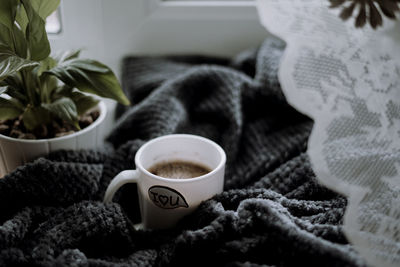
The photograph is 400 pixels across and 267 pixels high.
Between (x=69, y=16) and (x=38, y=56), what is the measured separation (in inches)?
10.0

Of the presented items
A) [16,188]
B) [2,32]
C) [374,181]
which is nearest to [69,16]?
[2,32]

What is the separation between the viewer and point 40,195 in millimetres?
594

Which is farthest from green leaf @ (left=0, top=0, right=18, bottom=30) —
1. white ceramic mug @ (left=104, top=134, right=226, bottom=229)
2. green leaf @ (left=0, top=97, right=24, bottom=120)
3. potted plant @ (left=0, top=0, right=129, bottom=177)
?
white ceramic mug @ (left=104, top=134, right=226, bottom=229)

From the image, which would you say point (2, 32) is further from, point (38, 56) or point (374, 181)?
point (374, 181)

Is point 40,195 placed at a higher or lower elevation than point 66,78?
lower

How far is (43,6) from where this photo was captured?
579 millimetres

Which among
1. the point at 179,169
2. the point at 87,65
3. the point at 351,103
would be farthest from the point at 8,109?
the point at 351,103

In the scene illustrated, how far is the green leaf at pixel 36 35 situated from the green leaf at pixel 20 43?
0.05 ft

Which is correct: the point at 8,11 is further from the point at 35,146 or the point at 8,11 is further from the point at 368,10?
the point at 368,10

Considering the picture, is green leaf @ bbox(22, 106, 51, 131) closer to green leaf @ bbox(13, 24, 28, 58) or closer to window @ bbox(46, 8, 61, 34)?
green leaf @ bbox(13, 24, 28, 58)

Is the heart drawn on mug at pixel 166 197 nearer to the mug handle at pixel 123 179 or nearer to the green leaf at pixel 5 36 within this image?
the mug handle at pixel 123 179

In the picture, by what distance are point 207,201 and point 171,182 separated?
0.20 ft

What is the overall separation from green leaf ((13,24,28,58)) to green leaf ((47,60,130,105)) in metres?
0.04

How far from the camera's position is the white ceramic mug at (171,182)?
0.56 metres
